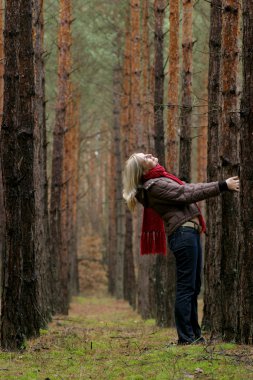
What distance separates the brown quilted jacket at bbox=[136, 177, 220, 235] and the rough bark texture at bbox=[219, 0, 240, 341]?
1.86 ft

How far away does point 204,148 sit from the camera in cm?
2620

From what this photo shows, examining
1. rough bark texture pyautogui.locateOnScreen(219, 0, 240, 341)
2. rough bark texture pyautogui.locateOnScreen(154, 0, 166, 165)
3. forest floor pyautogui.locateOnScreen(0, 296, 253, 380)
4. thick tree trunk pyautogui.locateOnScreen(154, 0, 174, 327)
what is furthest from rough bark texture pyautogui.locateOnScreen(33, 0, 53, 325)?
rough bark texture pyautogui.locateOnScreen(219, 0, 240, 341)

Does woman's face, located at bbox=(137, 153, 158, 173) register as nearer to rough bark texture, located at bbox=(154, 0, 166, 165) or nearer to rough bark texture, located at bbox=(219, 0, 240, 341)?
rough bark texture, located at bbox=(219, 0, 240, 341)

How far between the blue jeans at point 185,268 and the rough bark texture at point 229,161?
0.45 meters

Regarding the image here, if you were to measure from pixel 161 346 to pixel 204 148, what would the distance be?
61.7 feet

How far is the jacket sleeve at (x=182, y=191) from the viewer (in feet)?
22.8

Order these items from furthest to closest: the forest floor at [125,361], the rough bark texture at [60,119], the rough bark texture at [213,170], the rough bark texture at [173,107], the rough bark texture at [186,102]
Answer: the rough bark texture at [60,119] < the rough bark texture at [173,107] < the rough bark texture at [186,102] < the rough bark texture at [213,170] < the forest floor at [125,361]

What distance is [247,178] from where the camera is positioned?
6898mm

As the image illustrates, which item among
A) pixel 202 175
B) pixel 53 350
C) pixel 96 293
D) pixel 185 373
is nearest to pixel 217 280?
pixel 53 350

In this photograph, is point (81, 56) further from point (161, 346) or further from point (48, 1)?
point (161, 346)

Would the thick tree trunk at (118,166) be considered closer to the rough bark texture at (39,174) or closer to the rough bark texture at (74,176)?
the rough bark texture at (74,176)

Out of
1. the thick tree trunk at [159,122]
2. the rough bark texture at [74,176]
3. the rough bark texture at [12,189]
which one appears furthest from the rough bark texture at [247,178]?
the rough bark texture at [74,176]

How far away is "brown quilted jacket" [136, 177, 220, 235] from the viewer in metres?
7.08

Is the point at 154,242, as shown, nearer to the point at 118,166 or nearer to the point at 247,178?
the point at 247,178
